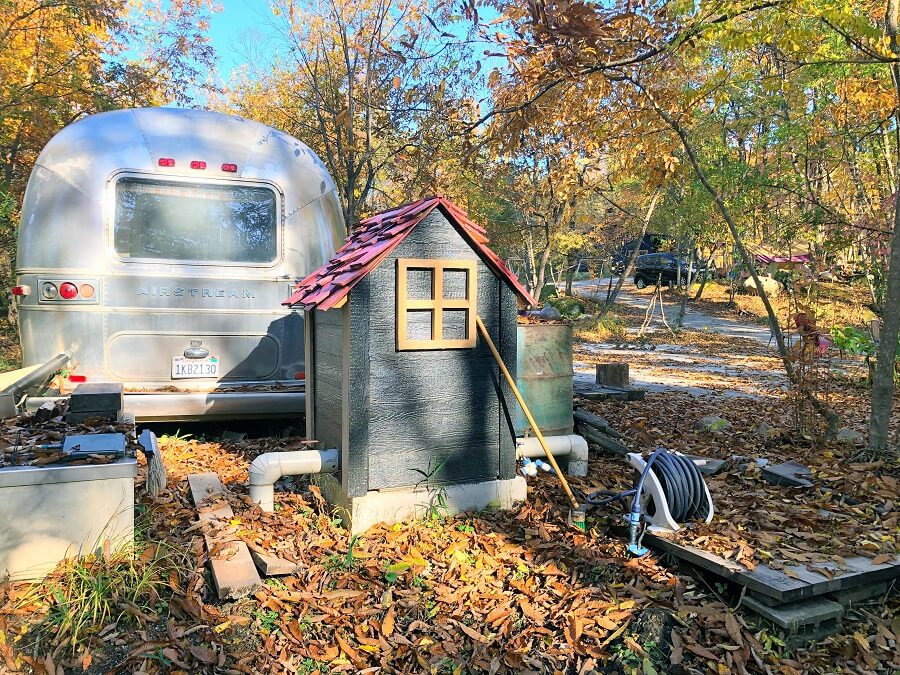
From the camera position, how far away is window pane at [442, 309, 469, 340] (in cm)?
454

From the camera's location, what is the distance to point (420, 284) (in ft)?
14.6

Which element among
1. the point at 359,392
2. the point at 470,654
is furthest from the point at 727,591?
the point at 359,392

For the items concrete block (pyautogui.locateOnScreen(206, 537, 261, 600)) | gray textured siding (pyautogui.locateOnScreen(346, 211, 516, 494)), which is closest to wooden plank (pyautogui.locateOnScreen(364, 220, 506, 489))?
gray textured siding (pyautogui.locateOnScreen(346, 211, 516, 494))

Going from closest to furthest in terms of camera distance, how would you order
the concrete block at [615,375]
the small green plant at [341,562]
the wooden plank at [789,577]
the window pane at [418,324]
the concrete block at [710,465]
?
the wooden plank at [789,577]
the small green plant at [341,562]
the window pane at [418,324]
the concrete block at [710,465]
the concrete block at [615,375]

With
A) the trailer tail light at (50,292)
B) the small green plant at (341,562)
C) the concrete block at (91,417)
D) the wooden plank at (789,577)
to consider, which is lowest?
the small green plant at (341,562)

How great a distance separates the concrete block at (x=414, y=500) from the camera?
4293mm

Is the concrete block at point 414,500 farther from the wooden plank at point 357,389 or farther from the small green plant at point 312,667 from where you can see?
the small green plant at point 312,667

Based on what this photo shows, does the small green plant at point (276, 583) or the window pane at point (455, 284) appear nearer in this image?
the small green plant at point (276, 583)

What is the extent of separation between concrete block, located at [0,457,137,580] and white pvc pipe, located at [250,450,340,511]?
101 centimetres

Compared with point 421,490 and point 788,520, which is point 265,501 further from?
point 788,520

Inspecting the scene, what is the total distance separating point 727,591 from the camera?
12.0 ft

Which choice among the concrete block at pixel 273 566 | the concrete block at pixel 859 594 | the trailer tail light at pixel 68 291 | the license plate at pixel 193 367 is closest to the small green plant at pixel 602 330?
the license plate at pixel 193 367

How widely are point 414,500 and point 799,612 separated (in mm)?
2281

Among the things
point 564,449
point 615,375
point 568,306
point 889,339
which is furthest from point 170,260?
point 568,306
